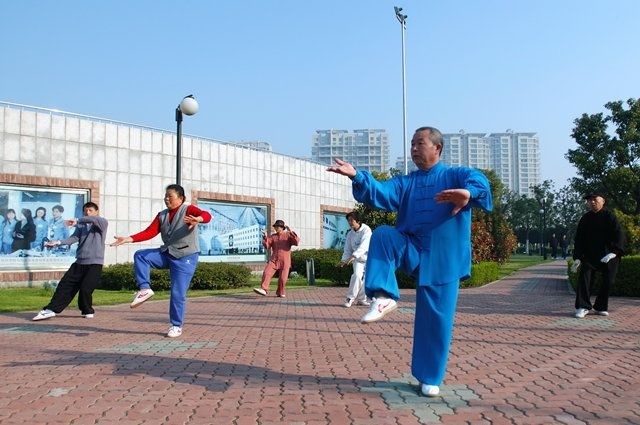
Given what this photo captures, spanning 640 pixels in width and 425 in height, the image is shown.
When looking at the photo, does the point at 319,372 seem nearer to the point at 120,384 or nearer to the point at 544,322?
the point at 120,384

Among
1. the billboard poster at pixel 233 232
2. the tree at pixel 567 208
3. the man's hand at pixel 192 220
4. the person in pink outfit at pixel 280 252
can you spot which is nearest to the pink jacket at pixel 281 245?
the person in pink outfit at pixel 280 252

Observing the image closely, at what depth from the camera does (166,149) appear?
20984mm

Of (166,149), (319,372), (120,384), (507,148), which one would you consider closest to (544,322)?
(319,372)

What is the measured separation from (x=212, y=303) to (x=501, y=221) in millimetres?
21226

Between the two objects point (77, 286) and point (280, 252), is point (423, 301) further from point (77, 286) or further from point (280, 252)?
point (280, 252)

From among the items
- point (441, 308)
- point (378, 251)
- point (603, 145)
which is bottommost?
point (441, 308)

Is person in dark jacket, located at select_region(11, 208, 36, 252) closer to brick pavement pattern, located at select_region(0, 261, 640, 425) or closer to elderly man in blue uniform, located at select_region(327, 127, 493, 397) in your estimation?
brick pavement pattern, located at select_region(0, 261, 640, 425)

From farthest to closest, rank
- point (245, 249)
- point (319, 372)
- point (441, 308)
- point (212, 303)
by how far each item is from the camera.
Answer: point (245, 249) → point (212, 303) → point (319, 372) → point (441, 308)

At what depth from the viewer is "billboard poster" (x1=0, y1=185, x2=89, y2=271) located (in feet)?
54.1

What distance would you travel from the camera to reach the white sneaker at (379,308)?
14.1 feet

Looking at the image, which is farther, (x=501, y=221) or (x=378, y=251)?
(x=501, y=221)

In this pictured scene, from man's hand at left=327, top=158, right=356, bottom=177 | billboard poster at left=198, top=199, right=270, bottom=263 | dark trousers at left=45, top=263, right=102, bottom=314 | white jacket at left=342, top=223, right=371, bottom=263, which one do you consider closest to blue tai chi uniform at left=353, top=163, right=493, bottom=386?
man's hand at left=327, top=158, right=356, bottom=177

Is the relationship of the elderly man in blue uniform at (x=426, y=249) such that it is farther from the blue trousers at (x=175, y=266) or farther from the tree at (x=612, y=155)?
the tree at (x=612, y=155)

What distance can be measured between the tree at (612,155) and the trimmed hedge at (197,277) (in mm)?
15931
